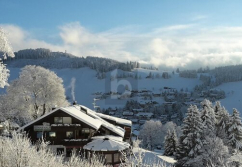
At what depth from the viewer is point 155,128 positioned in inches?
4215

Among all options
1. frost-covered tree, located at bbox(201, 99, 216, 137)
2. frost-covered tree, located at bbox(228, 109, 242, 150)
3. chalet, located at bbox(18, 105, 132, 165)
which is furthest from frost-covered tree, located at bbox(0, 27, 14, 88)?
frost-covered tree, located at bbox(228, 109, 242, 150)

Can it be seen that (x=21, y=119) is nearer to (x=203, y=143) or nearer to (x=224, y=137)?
(x=203, y=143)

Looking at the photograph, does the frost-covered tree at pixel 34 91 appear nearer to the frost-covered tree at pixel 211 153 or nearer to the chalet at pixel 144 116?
the frost-covered tree at pixel 211 153

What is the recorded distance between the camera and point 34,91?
137 feet

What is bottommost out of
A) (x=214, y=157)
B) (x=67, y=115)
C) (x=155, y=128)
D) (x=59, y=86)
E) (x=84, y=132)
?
(x=155, y=128)

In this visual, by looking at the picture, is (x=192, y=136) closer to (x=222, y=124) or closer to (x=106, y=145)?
(x=222, y=124)

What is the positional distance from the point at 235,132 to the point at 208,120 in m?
4.22

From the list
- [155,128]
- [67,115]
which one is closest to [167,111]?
[155,128]

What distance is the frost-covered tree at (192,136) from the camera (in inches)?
1502

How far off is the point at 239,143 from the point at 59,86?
1142 inches

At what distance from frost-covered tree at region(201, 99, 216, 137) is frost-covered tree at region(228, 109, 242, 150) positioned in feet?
8.07

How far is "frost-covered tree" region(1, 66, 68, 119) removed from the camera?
41.2 metres

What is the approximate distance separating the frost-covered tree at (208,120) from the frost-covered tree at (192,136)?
1.02m

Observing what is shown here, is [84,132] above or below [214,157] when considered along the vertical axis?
above
